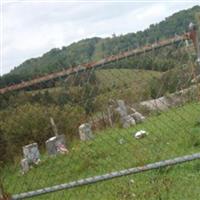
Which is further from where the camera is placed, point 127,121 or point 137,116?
point 137,116

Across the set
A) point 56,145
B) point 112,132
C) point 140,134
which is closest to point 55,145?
point 56,145

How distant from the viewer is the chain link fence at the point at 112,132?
16.1 feet

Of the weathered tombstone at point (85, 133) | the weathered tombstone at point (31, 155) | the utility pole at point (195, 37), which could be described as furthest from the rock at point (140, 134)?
the utility pole at point (195, 37)

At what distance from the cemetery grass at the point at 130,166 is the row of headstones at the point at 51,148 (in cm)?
23

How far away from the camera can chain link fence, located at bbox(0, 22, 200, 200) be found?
194 inches

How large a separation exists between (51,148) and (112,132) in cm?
158

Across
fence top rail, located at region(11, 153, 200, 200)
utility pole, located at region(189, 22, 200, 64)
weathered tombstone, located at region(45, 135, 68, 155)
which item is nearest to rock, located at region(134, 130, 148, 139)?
weathered tombstone, located at region(45, 135, 68, 155)

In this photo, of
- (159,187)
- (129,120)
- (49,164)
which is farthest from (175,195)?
(129,120)

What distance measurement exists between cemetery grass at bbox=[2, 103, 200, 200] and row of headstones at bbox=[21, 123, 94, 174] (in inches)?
9.1

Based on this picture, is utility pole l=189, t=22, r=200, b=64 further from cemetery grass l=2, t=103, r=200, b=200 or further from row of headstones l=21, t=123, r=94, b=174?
row of headstones l=21, t=123, r=94, b=174

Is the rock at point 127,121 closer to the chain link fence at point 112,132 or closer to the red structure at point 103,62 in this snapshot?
the chain link fence at point 112,132

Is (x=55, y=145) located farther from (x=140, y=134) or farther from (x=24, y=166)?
(x=140, y=134)

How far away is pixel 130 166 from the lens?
25.5 ft

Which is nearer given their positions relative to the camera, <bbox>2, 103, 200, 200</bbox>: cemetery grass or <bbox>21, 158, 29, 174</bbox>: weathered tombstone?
<bbox>2, 103, 200, 200</bbox>: cemetery grass
